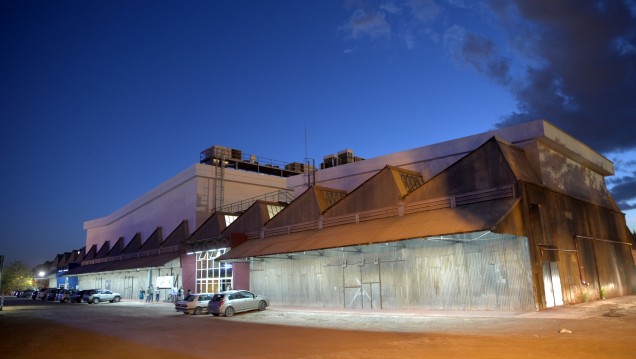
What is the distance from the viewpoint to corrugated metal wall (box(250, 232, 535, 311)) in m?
22.3

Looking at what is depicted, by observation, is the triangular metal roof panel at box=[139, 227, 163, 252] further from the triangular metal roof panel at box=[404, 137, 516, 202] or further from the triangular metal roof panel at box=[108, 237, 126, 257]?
the triangular metal roof panel at box=[404, 137, 516, 202]

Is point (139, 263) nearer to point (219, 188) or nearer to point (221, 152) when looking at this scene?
point (219, 188)

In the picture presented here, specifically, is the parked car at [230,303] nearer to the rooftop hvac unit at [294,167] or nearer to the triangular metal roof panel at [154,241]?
the triangular metal roof panel at [154,241]

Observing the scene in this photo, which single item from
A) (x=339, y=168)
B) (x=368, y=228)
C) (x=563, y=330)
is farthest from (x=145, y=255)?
(x=563, y=330)

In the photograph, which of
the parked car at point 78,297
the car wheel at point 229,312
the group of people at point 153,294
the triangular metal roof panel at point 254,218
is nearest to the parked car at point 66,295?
the parked car at point 78,297

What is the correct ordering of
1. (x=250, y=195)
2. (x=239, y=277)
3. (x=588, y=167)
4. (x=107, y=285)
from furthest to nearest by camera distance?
1. (x=107, y=285)
2. (x=250, y=195)
3. (x=239, y=277)
4. (x=588, y=167)

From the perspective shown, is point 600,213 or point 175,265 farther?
point 175,265

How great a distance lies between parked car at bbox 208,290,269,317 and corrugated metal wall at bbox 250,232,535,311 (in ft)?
15.8

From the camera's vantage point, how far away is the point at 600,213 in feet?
109

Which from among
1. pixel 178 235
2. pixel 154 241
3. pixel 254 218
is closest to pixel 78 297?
pixel 154 241

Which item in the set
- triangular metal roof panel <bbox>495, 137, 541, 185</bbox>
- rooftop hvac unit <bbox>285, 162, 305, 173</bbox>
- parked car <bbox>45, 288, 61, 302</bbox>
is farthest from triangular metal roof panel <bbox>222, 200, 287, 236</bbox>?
rooftop hvac unit <bbox>285, 162, 305, 173</bbox>

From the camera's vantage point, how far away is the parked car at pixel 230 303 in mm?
27250

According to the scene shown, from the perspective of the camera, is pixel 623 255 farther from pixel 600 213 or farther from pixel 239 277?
pixel 239 277

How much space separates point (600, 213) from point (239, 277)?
28.5m
